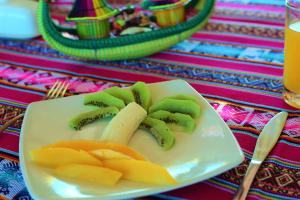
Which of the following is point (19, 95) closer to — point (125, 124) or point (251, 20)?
point (125, 124)

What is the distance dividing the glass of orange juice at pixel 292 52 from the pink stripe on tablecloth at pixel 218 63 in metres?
0.12

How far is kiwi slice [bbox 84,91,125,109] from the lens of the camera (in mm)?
605

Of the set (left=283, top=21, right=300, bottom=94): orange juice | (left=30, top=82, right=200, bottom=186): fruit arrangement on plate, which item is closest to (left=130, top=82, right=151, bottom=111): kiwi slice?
(left=30, top=82, right=200, bottom=186): fruit arrangement on plate

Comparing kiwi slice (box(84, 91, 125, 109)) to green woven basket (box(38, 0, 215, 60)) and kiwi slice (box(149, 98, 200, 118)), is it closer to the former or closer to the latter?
kiwi slice (box(149, 98, 200, 118))

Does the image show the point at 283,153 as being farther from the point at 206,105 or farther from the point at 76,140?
the point at 76,140

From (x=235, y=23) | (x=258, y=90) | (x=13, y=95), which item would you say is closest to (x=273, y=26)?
(x=235, y=23)

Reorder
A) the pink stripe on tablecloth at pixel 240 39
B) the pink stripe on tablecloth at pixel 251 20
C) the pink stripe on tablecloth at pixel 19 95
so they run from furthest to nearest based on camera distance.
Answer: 1. the pink stripe on tablecloth at pixel 251 20
2. the pink stripe on tablecloth at pixel 240 39
3. the pink stripe on tablecloth at pixel 19 95

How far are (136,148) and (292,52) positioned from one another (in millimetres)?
304

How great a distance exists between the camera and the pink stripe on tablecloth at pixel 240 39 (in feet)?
3.02

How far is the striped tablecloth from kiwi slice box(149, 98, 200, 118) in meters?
0.08

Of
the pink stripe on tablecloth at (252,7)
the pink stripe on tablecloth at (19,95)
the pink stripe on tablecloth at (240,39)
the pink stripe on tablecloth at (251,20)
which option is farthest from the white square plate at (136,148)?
the pink stripe on tablecloth at (252,7)

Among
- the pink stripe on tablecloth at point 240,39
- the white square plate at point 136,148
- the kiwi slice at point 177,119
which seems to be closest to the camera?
the white square plate at point 136,148

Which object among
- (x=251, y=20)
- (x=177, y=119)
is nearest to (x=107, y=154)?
(x=177, y=119)

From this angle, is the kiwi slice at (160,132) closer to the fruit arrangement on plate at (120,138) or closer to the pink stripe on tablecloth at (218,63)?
the fruit arrangement on plate at (120,138)
